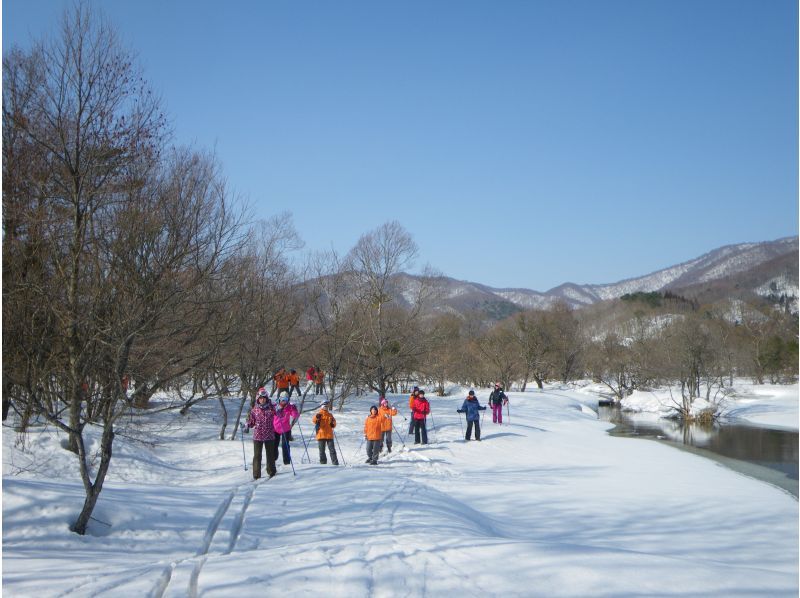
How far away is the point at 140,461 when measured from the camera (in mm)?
15578

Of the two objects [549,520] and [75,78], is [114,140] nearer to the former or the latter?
[75,78]

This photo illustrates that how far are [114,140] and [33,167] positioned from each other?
70.2 inches

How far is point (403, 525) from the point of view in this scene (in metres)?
8.92

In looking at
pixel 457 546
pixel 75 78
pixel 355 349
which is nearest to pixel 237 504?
pixel 457 546

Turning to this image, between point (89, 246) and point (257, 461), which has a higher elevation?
point (89, 246)

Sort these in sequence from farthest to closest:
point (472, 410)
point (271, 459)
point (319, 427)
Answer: point (472, 410) → point (319, 427) → point (271, 459)

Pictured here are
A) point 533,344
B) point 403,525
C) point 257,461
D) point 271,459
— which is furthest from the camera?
point 533,344

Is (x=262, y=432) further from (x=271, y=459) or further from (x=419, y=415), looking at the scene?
(x=419, y=415)

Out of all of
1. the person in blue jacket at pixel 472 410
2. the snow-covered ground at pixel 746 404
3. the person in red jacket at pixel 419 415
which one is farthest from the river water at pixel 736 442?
the person in red jacket at pixel 419 415

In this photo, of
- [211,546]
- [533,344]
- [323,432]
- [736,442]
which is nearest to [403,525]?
[211,546]

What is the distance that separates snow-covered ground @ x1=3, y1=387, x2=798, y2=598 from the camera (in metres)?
6.06

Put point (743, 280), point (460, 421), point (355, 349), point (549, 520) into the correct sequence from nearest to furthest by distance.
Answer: point (549, 520) → point (460, 421) → point (355, 349) → point (743, 280)

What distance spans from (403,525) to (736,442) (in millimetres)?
23550

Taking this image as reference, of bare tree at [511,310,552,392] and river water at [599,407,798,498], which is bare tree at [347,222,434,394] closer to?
river water at [599,407,798,498]
